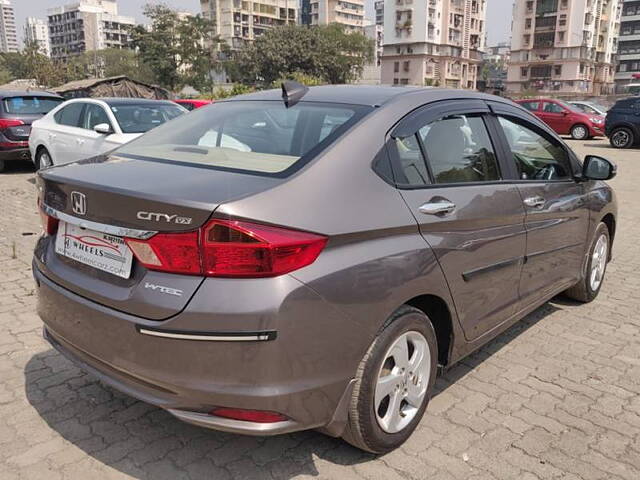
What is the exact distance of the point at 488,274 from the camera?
3.14m

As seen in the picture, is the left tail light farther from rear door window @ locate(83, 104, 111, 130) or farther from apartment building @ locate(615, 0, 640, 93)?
apartment building @ locate(615, 0, 640, 93)

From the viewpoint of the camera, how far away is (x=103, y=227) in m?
2.35

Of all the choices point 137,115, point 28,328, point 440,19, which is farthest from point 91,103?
point 440,19

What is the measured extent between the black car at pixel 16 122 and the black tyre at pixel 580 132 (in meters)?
18.7

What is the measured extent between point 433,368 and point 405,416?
0.28m

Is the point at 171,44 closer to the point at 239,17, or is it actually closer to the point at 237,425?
the point at 239,17

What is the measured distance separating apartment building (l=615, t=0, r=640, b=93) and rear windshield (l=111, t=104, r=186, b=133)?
105m

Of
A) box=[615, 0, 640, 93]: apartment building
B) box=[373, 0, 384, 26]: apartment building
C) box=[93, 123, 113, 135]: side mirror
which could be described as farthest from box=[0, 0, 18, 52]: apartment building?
box=[93, 123, 113, 135]: side mirror

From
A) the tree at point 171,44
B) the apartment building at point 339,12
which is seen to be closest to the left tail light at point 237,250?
the tree at point 171,44

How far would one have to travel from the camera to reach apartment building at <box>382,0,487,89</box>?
3593 inches

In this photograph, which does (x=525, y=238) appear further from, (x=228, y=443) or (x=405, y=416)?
(x=228, y=443)

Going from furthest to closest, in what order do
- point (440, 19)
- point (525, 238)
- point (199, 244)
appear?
point (440, 19) → point (525, 238) → point (199, 244)

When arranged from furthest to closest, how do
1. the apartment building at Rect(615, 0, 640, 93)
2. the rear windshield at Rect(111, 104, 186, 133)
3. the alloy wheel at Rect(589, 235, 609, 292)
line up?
1. the apartment building at Rect(615, 0, 640, 93)
2. the rear windshield at Rect(111, 104, 186, 133)
3. the alloy wheel at Rect(589, 235, 609, 292)

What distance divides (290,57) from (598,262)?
231ft
